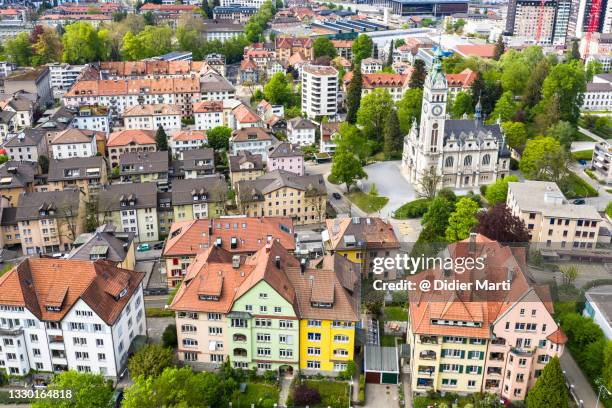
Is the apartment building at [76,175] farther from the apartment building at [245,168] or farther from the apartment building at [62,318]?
the apartment building at [62,318]

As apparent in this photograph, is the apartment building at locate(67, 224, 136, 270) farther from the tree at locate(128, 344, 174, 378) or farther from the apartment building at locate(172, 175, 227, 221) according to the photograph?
the tree at locate(128, 344, 174, 378)

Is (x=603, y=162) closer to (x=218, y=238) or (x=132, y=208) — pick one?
(x=218, y=238)

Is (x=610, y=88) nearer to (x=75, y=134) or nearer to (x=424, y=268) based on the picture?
(x=424, y=268)

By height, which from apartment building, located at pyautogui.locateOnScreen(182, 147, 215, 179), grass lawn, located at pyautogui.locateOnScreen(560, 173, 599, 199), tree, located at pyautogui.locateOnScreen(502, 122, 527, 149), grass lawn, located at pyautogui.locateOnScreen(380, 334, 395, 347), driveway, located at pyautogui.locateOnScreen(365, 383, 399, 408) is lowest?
driveway, located at pyautogui.locateOnScreen(365, 383, 399, 408)

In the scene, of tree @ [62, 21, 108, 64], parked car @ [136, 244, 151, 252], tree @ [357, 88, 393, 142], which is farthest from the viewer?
tree @ [62, 21, 108, 64]

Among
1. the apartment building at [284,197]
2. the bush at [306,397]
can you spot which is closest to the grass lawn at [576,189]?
the apartment building at [284,197]

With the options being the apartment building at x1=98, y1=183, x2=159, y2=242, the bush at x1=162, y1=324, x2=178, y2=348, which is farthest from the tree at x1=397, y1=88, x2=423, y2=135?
the bush at x1=162, y1=324, x2=178, y2=348

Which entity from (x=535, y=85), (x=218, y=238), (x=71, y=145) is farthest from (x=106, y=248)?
(x=535, y=85)
